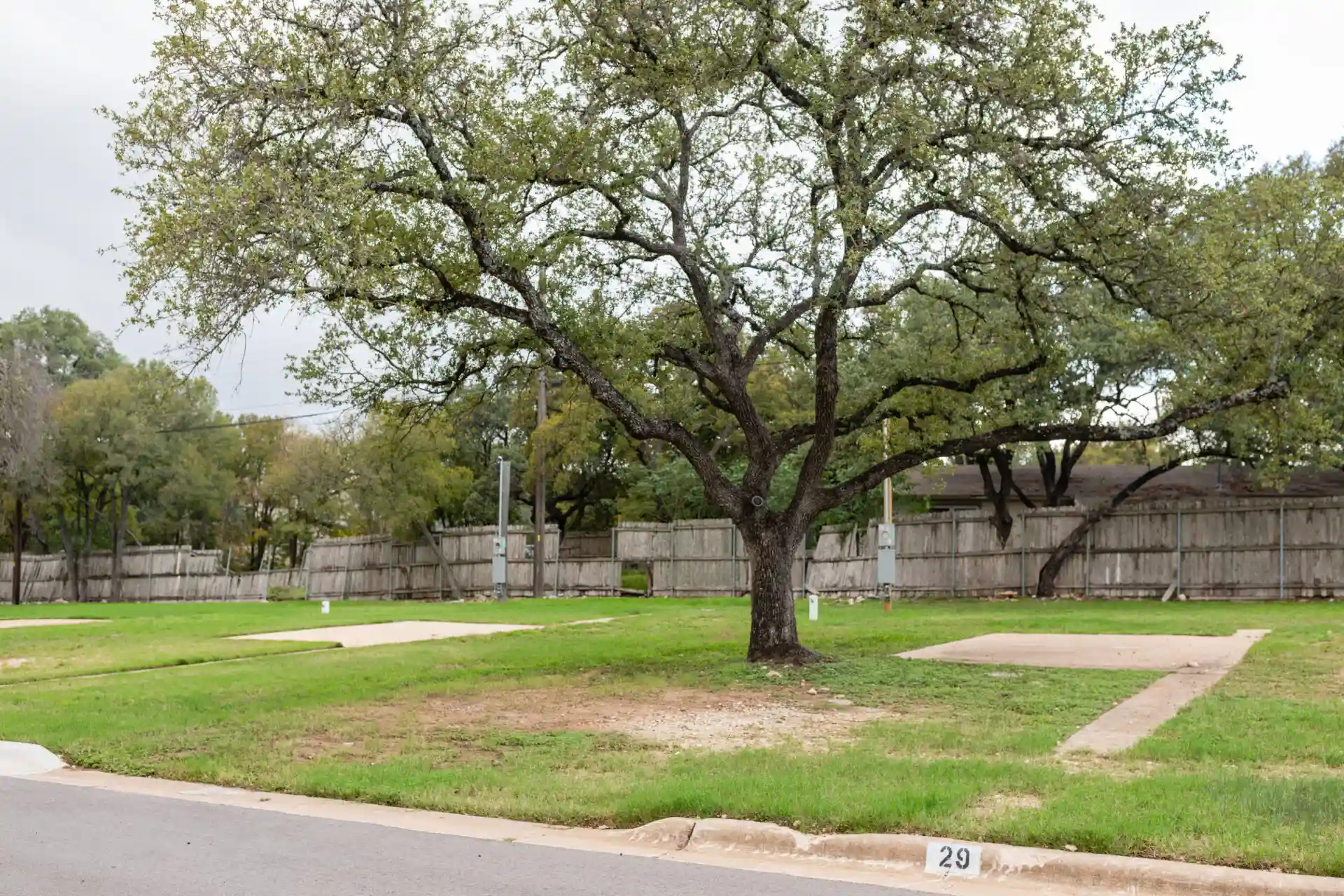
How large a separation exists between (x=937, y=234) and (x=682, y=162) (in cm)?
339

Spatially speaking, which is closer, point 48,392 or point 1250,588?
point 1250,588

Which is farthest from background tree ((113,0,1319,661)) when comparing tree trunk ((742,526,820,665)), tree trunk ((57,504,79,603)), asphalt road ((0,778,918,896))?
tree trunk ((57,504,79,603))

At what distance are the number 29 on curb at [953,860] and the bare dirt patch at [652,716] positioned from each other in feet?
10.0

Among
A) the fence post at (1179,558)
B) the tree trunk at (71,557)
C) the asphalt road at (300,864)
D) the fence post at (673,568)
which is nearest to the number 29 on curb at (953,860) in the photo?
the asphalt road at (300,864)

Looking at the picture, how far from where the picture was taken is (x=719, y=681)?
1377 cm

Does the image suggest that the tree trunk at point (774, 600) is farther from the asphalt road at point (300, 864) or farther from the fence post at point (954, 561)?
the fence post at point (954, 561)

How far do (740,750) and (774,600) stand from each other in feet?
19.7

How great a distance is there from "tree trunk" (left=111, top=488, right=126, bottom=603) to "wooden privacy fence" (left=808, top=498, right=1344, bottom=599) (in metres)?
27.7

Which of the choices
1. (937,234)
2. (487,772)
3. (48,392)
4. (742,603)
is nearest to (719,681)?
(487,772)

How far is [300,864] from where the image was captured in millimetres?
6430

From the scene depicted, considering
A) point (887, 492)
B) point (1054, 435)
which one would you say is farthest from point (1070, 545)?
point (1054, 435)

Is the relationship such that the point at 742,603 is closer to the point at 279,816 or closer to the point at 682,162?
the point at 682,162

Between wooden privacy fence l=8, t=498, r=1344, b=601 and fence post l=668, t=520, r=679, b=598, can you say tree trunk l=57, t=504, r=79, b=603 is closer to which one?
wooden privacy fence l=8, t=498, r=1344, b=601

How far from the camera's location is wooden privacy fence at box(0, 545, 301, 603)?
47.2 m
